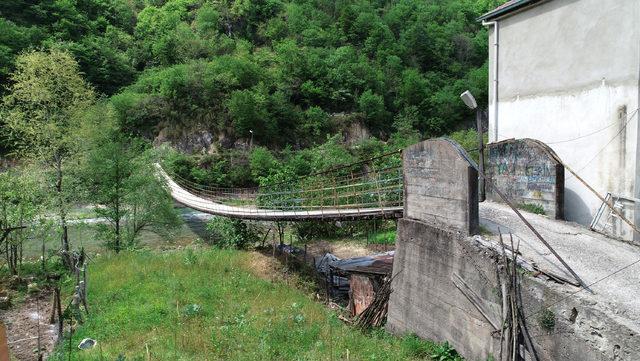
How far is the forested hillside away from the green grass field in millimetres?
19338

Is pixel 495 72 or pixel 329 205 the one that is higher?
pixel 495 72

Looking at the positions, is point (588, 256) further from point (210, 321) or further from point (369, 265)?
point (210, 321)

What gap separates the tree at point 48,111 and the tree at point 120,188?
59 centimetres

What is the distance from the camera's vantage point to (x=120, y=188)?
12789 millimetres

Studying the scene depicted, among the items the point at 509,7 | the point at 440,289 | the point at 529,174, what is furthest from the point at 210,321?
the point at 509,7

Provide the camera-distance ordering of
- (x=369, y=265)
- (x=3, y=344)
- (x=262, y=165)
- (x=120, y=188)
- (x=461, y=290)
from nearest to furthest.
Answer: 1. (x=3, y=344)
2. (x=461, y=290)
3. (x=369, y=265)
4. (x=120, y=188)
5. (x=262, y=165)

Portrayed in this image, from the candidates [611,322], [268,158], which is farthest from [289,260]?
[268,158]

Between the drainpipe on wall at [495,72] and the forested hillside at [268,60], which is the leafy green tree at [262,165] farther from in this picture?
the drainpipe on wall at [495,72]

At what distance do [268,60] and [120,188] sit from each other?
25590 millimetres

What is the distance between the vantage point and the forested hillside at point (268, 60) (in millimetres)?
28656

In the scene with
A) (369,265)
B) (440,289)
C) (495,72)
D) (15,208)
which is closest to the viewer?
(440,289)

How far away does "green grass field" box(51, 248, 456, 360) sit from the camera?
530cm

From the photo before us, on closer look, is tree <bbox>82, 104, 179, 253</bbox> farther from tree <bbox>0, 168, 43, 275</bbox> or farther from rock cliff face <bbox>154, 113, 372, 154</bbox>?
rock cliff face <bbox>154, 113, 372, 154</bbox>

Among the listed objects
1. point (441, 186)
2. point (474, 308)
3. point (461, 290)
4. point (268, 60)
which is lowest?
point (474, 308)
